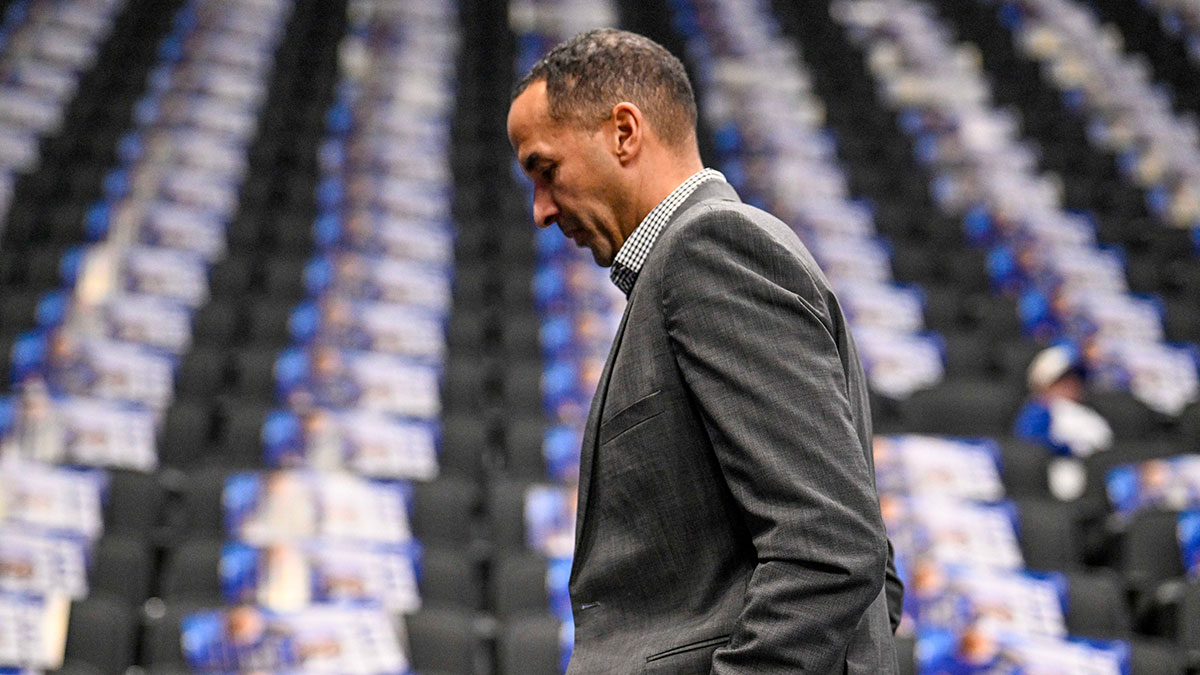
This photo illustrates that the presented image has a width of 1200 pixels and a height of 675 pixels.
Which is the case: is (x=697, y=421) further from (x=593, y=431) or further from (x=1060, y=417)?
(x=1060, y=417)

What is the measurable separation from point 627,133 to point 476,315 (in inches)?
80.0

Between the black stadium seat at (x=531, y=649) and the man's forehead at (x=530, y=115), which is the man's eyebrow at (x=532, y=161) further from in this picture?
the black stadium seat at (x=531, y=649)

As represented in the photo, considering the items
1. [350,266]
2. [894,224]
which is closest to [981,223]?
[894,224]

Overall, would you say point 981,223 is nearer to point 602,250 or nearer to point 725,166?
point 725,166

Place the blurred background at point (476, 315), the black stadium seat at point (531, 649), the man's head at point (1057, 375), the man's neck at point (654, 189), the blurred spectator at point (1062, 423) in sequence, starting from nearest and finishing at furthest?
the man's neck at point (654, 189), the black stadium seat at point (531, 649), the blurred background at point (476, 315), the blurred spectator at point (1062, 423), the man's head at point (1057, 375)

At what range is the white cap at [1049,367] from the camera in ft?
7.70

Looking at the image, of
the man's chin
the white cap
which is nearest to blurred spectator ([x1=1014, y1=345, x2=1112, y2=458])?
the white cap

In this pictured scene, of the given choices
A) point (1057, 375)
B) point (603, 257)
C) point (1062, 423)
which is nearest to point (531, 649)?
point (603, 257)

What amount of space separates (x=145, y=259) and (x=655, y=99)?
219 centimetres

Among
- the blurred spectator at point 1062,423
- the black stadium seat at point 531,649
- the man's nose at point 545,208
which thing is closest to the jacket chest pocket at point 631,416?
the man's nose at point 545,208

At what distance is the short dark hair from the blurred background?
39.6 inches

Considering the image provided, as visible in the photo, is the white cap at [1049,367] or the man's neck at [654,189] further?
the white cap at [1049,367]

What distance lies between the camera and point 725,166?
3.38 m

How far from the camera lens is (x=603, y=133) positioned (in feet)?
1.90
